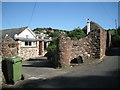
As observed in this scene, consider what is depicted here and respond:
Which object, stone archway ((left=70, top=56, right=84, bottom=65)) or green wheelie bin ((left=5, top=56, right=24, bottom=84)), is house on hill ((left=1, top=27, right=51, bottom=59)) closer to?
stone archway ((left=70, top=56, right=84, bottom=65))

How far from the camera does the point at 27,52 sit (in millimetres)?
19047

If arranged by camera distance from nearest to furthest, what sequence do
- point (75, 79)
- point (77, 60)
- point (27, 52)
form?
point (75, 79) → point (77, 60) → point (27, 52)

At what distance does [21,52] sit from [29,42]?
2.64m

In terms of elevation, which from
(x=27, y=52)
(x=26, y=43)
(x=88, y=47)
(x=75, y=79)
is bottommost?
(x=75, y=79)

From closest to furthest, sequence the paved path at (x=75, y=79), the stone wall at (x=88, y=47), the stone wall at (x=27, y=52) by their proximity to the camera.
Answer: the paved path at (x=75, y=79) < the stone wall at (x=88, y=47) < the stone wall at (x=27, y=52)

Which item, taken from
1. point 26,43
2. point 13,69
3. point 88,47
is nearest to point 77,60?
point 88,47

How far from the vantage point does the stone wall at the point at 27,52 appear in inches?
705

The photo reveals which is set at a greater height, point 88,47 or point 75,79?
point 88,47

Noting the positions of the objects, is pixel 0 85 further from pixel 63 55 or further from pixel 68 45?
pixel 68 45

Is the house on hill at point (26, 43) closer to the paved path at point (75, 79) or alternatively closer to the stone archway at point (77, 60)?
the stone archway at point (77, 60)

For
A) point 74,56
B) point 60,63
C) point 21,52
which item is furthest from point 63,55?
point 21,52

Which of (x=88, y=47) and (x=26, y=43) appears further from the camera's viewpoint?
(x=26, y=43)

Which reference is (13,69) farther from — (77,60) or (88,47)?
(88,47)

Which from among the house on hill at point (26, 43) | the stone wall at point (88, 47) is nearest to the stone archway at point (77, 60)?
the stone wall at point (88, 47)
